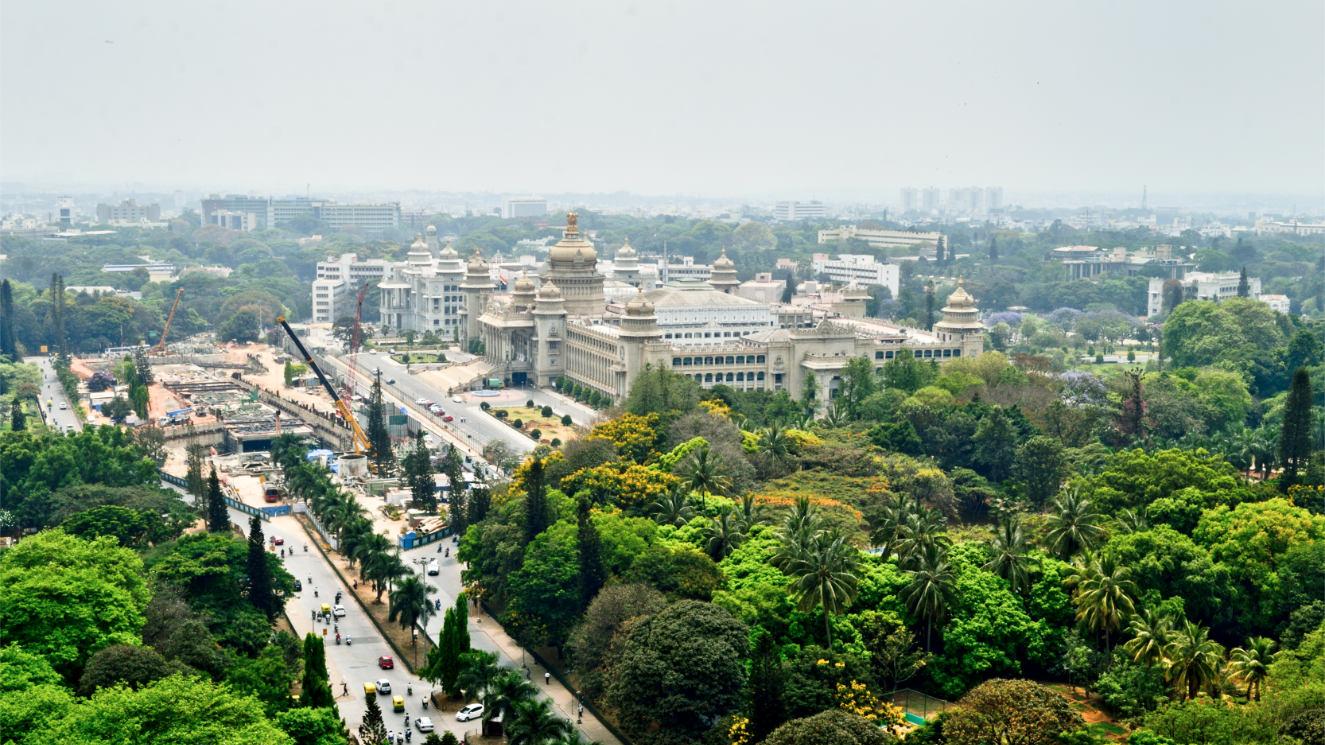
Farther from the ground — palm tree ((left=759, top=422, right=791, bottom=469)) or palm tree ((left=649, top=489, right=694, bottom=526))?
palm tree ((left=759, top=422, right=791, bottom=469))

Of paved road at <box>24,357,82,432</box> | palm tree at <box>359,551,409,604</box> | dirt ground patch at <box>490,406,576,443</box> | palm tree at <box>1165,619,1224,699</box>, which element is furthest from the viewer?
paved road at <box>24,357,82,432</box>

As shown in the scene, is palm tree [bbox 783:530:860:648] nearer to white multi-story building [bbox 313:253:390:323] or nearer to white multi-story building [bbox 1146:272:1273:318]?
white multi-story building [bbox 313:253:390:323]

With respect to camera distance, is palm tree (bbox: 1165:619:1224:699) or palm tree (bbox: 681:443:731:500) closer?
palm tree (bbox: 1165:619:1224:699)

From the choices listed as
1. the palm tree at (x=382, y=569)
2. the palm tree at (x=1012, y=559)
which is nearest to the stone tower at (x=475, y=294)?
the palm tree at (x=382, y=569)

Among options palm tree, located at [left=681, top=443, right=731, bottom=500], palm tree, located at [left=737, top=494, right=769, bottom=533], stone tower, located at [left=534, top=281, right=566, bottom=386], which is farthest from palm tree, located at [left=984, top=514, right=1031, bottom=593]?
stone tower, located at [left=534, top=281, right=566, bottom=386]

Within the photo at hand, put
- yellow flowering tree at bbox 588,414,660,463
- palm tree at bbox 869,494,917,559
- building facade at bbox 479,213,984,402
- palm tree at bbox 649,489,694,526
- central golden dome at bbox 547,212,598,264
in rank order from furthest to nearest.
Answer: central golden dome at bbox 547,212,598,264
building facade at bbox 479,213,984,402
yellow flowering tree at bbox 588,414,660,463
palm tree at bbox 649,489,694,526
palm tree at bbox 869,494,917,559

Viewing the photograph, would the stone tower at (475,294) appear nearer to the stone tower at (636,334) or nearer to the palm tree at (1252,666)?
the stone tower at (636,334)
